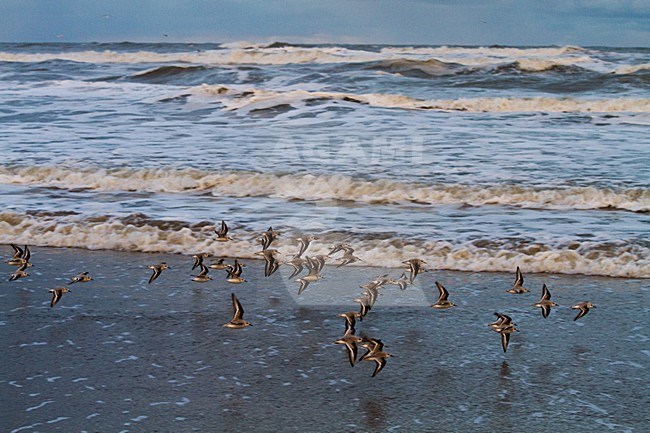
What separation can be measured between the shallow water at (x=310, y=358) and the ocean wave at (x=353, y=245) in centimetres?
21

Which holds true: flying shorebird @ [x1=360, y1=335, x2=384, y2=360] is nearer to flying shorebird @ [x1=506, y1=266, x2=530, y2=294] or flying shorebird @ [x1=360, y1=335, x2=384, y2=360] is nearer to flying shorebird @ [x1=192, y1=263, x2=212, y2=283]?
flying shorebird @ [x1=506, y1=266, x2=530, y2=294]

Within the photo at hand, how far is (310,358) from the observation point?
4.80 meters

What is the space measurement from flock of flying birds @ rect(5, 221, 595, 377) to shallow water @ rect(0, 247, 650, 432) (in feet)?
0.27

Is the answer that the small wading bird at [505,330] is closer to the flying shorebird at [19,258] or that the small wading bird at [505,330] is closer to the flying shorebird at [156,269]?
the flying shorebird at [156,269]

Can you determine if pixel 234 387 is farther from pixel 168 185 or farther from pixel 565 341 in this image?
pixel 168 185

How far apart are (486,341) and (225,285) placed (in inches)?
82.4

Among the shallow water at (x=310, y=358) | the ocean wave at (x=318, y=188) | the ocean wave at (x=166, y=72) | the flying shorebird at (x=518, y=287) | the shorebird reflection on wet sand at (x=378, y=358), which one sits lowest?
the shallow water at (x=310, y=358)

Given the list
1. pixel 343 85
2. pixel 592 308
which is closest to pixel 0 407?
pixel 592 308

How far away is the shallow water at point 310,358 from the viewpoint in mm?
4031

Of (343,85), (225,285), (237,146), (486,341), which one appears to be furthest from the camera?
(343,85)

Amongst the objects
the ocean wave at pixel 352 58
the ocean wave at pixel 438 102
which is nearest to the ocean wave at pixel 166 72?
the ocean wave at pixel 352 58

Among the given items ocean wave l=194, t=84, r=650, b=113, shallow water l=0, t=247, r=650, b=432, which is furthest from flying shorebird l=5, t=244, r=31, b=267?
ocean wave l=194, t=84, r=650, b=113

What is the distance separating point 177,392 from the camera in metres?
4.28

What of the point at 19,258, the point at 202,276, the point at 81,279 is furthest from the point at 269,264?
the point at 19,258
